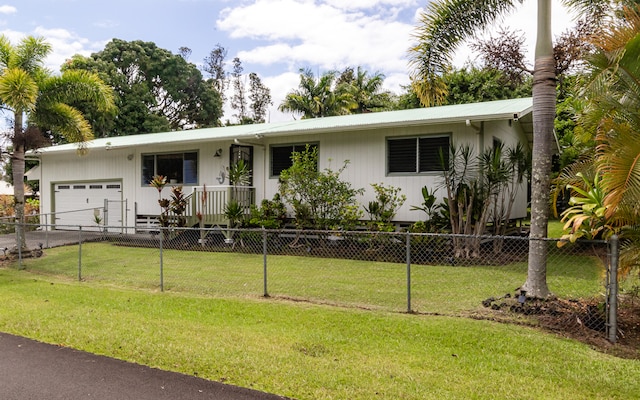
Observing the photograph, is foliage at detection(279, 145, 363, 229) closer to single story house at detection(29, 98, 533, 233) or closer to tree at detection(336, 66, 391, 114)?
single story house at detection(29, 98, 533, 233)

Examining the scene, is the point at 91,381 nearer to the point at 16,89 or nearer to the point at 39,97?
the point at 16,89

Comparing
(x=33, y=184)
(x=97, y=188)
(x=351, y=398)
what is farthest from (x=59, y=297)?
(x=33, y=184)

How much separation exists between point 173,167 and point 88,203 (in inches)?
194

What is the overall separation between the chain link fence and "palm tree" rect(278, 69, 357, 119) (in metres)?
18.0

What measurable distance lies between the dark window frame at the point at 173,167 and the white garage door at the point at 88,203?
5.02 feet

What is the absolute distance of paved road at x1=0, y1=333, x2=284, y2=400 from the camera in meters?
3.83

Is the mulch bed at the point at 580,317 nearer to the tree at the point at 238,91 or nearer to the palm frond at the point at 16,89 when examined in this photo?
the palm frond at the point at 16,89

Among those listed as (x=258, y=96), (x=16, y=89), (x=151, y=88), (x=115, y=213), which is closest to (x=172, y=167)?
(x=115, y=213)

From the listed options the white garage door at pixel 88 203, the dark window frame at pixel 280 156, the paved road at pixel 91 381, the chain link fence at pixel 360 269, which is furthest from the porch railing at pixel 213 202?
the paved road at pixel 91 381

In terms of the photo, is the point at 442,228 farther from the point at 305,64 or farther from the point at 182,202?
the point at 305,64

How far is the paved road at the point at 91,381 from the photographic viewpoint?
3834 millimetres

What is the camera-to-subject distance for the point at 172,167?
16.4 meters

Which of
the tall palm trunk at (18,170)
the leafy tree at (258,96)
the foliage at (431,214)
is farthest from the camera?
the leafy tree at (258,96)

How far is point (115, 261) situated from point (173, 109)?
Result: 28.0m
